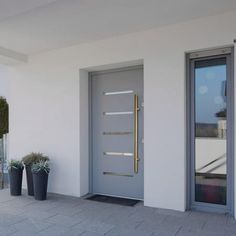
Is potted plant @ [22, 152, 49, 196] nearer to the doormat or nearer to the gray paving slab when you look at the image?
the gray paving slab

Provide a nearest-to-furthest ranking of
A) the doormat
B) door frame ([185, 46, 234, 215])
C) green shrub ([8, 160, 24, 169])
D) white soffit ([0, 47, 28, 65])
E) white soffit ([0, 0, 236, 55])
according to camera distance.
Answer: white soffit ([0, 0, 236, 55])
door frame ([185, 46, 234, 215])
the doormat
green shrub ([8, 160, 24, 169])
white soffit ([0, 47, 28, 65])

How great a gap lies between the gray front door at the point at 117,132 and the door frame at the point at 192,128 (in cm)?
82

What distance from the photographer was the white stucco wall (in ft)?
11.9

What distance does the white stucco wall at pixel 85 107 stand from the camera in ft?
11.9

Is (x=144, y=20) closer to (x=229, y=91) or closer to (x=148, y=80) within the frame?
(x=148, y=80)

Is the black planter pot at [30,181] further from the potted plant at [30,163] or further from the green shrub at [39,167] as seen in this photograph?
the green shrub at [39,167]

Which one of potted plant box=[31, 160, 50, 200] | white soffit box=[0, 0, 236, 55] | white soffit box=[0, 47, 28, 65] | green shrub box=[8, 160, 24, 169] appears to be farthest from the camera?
white soffit box=[0, 47, 28, 65]

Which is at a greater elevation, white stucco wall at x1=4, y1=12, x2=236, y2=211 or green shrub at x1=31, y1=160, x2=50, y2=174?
white stucco wall at x1=4, y1=12, x2=236, y2=211

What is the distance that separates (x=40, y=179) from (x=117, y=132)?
4.91ft

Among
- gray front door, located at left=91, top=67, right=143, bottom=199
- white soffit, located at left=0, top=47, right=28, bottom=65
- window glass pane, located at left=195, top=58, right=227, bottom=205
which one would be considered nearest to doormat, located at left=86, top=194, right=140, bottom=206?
gray front door, located at left=91, top=67, right=143, bottom=199

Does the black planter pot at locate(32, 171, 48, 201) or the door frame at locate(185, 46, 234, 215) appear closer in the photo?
the door frame at locate(185, 46, 234, 215)

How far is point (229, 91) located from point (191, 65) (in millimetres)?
650

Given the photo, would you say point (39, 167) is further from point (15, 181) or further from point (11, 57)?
point (11, 57)

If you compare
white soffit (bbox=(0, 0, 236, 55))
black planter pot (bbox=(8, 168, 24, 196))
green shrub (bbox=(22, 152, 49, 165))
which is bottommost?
black planter pot (bbox=(8, 168, 24, 196))
